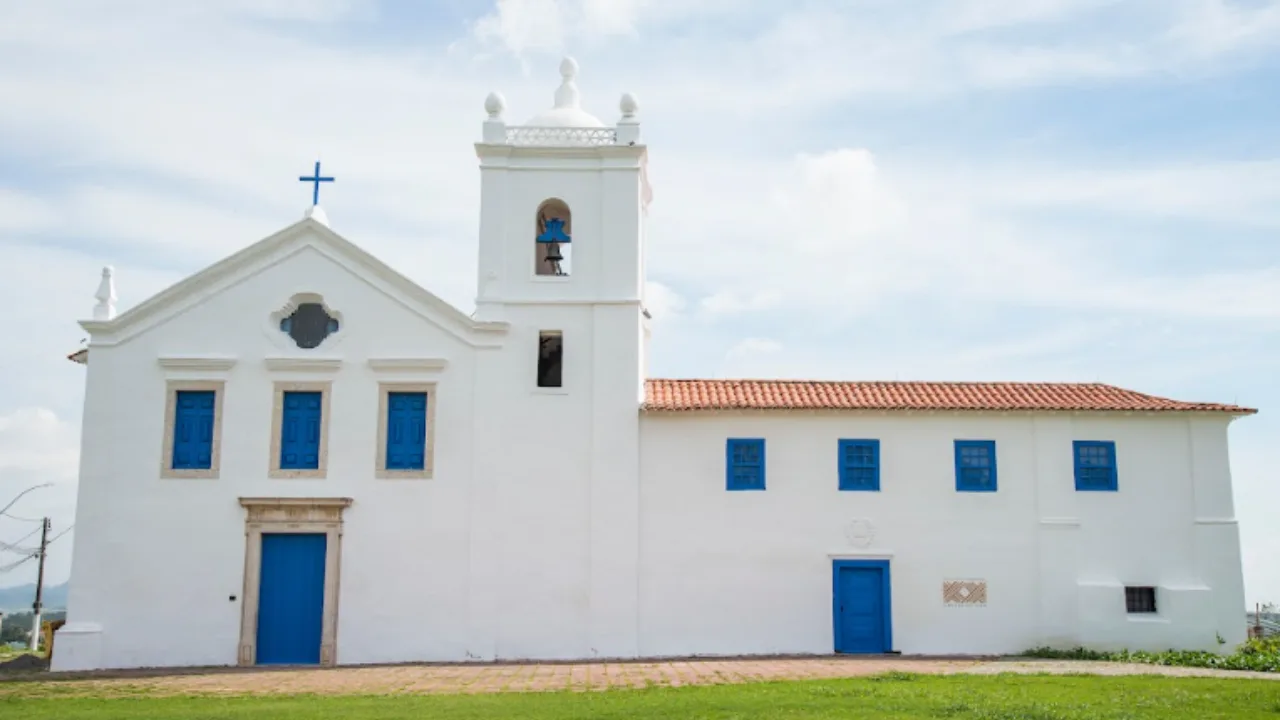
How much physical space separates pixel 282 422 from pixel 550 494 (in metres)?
4.61

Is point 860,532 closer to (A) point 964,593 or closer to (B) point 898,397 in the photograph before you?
(A) point 964,593

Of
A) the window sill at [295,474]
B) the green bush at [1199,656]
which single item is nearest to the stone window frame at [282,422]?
the window sill at [295,474]

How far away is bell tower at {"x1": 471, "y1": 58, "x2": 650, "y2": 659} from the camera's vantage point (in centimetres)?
2116

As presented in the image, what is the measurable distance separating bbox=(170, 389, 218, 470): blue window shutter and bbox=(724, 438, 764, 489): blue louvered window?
856 centimetres

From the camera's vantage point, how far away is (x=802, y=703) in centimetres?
1407

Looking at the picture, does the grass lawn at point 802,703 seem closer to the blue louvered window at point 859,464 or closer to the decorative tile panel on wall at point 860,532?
the decorative tile panel on wall at point 860,532

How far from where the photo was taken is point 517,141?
22.5 m

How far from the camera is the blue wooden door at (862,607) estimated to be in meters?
21.2

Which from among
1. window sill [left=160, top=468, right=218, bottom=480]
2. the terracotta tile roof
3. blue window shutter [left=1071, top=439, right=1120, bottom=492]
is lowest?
window sill [left=160, top=468, right=218, bottom=480]

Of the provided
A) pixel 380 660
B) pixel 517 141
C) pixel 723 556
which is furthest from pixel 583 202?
pixel 380 660

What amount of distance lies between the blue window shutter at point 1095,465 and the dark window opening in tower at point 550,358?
884 cm

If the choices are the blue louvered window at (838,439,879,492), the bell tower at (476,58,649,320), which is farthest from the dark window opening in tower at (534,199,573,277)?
the blue louvered window at (838,439,879,492)

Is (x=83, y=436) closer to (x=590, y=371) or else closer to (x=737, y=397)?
(x=590, y=371)

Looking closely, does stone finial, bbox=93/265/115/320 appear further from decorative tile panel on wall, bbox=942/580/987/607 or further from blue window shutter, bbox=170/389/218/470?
decorative tile panel on wall, bbox=942/580/987/607
